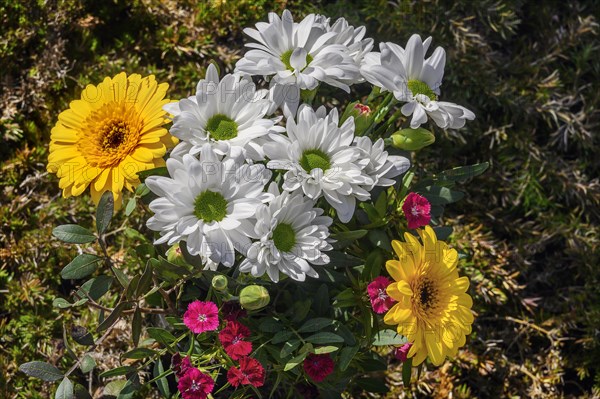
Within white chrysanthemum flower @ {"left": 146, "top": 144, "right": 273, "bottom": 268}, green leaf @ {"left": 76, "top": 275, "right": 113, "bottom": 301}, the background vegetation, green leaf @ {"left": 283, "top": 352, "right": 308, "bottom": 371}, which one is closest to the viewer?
white chrysanthemum flower @ {"left": 146, "top": 144, "right": 273, "bottom": 268}

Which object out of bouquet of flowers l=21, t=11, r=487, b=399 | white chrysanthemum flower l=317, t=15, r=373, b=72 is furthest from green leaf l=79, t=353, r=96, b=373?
white chrysanthemum flower l=317, t=15, r=373, b=72

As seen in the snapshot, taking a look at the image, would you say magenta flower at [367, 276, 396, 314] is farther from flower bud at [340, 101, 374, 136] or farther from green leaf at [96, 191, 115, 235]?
green leaf at [96, 191, 115, 235]

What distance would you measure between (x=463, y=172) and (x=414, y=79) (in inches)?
8.1

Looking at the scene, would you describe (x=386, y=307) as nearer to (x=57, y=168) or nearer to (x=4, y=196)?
(x=57, y=168)

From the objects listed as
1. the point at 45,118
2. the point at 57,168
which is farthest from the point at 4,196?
the point at 57,168

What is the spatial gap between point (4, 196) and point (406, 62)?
3.78 feet

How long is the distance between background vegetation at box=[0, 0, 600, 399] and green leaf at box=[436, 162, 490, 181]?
57cm

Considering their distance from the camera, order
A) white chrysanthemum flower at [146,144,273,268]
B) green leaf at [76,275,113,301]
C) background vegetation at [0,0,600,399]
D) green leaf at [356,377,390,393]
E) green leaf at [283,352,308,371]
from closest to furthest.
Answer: white chrysanthemum flower at [146,144,273,268]
green leaf at [283,352,308,371]
green leaf at [76,275,113,301]
green leaf at [356,377,390,393]
background vegetation at [0,0,600,399]

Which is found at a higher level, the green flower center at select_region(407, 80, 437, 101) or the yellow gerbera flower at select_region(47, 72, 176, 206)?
the green flower center at select_region(407, 80, 437, 101)

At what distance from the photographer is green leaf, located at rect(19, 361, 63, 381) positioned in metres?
1.11

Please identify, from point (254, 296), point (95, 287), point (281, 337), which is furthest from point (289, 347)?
point (95, 287)

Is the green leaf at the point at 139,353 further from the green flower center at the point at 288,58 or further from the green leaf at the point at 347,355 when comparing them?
the green flower center at the point at 288,58

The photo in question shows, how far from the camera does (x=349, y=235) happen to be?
1088mm

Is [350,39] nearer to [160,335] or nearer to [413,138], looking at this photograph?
[413,138]
